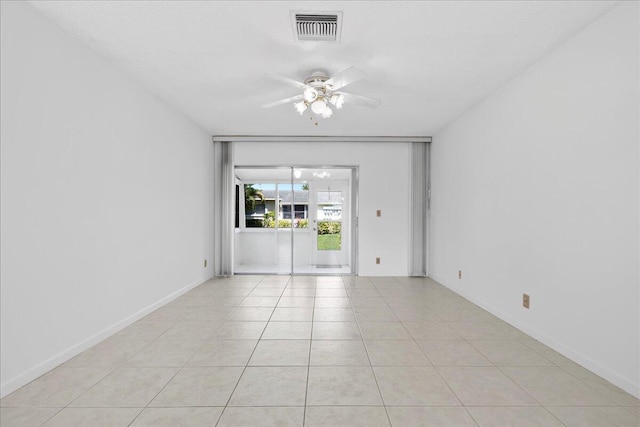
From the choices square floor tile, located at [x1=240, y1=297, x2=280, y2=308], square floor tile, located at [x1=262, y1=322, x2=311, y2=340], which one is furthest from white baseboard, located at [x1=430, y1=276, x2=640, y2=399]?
square floor tile, located at [x1=240, y1=297, x2=280, y2=308]

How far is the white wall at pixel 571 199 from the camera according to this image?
206cm

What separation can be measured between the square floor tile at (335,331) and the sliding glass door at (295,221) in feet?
11.5

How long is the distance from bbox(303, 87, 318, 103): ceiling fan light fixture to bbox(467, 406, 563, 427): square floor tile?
266cm

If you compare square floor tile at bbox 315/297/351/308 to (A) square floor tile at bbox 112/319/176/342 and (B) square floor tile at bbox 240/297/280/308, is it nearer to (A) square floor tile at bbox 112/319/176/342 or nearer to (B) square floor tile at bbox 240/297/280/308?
(B) square floor tile at bbox 240/297/280/308

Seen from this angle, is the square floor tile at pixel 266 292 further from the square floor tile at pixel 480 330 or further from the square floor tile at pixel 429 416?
the square floor tile at pixel 429 416

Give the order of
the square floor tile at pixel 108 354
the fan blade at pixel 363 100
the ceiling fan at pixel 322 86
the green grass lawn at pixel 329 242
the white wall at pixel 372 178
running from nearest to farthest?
the square floor tile at pixel 108 354 < the ceiling fan at pixel 322 86 < the fan blade at pixel 363 100 < the white wall at pixel 372 178 < the green grass lawn at pixel 329 242

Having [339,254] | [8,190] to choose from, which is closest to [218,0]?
[8,190]

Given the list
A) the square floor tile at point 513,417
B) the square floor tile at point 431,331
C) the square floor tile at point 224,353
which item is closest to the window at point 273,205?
the square floor tile at point 431,331

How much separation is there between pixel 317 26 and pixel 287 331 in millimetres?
2585

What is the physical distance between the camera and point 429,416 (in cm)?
Result: 180

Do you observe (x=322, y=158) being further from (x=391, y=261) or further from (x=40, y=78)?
(x=40, y=78)

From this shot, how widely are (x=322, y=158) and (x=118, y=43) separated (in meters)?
3.59

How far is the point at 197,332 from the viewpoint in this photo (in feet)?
10.0

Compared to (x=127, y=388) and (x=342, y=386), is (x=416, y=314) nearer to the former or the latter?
(x=342, y=386)
